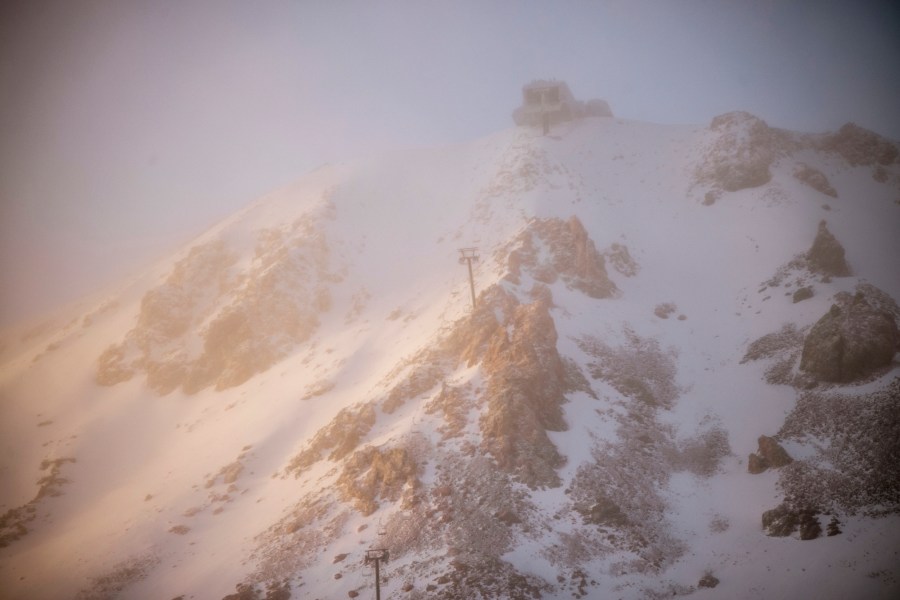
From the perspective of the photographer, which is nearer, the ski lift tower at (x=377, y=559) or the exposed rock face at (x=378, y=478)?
the ski lift tower at (x=377, y=559)

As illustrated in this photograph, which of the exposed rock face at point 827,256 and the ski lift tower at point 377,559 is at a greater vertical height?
the exposed rock face at point 827,256

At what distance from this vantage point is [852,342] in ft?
93.8

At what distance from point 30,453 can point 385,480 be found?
47394 millimetres

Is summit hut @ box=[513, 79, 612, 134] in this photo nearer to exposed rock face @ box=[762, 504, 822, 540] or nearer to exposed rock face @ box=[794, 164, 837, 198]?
exposed rock face @ box=[794, 164, 837, 198]

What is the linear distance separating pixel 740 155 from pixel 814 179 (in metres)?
10.4

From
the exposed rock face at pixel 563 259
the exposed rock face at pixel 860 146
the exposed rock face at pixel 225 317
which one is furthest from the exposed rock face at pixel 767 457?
the exposed rock face at pixel 860 146

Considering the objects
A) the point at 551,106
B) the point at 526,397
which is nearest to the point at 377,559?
the point at 526,397

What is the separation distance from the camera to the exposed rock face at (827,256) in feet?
128

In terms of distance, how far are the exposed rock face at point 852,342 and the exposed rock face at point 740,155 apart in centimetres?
3213

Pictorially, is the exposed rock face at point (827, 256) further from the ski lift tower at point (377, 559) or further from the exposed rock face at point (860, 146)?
the ski lift tower at point (377, 559)

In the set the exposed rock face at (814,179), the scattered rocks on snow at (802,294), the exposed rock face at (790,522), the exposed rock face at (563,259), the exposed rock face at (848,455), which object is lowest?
the exposed rock face at (790,522)

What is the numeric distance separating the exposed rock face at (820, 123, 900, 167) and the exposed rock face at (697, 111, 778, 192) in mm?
7711

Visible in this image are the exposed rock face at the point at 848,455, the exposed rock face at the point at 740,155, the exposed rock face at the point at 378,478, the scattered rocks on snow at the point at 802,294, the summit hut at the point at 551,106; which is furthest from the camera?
the summit hut at the point at 551,106

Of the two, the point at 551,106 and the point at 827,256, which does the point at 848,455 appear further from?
the point at 551,106
